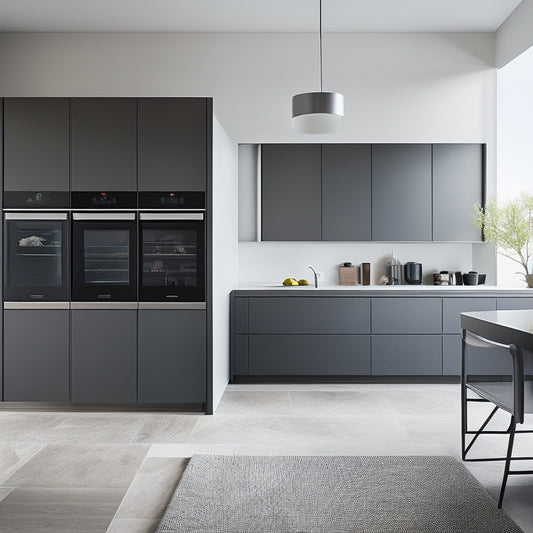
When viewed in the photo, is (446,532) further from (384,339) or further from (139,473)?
(384,339)

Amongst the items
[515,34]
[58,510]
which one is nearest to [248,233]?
[515,34]

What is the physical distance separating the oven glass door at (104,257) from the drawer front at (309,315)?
4.16 feet

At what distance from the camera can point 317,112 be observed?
3.50 m

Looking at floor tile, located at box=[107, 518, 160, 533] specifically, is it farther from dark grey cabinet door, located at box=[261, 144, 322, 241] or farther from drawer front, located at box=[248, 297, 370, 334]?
dark grey cabinet door, located at box=[261, 144, 322, 241]

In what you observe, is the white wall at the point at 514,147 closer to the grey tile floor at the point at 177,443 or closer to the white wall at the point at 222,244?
the grey tile floor at the point at 177,443

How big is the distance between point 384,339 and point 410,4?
9.21ft

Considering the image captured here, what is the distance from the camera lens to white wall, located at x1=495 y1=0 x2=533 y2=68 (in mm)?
4527

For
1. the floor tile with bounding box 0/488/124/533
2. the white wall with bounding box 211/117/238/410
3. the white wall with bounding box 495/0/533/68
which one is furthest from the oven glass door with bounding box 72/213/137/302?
the white wall with bounding box 495/0/533/68

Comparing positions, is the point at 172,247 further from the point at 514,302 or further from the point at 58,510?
the point at 514,302

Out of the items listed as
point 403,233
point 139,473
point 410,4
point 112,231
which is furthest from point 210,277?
point 410,4

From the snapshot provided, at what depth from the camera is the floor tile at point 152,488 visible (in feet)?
8.28

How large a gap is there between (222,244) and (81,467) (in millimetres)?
2079

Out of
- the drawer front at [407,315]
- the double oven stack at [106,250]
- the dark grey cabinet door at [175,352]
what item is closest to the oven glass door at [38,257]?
the double oven stack at [106,250]

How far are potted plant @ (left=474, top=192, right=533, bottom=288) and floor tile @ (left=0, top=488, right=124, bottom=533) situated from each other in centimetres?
378
